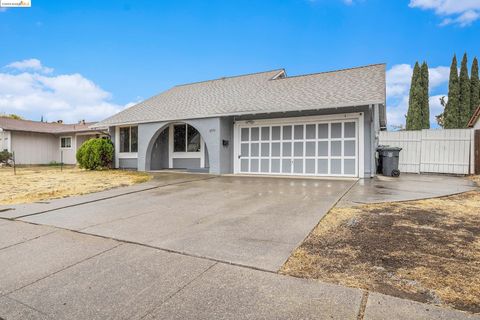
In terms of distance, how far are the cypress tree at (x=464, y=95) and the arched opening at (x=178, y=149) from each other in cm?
2062

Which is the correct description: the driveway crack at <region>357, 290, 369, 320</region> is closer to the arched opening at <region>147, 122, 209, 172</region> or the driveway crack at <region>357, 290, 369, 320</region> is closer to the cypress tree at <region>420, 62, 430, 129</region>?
the arched opening at <region>147, 122, 209, 172</region>

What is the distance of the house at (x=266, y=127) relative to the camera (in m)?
10.6

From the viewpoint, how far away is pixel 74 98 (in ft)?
114

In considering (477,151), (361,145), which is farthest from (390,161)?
(477,151)

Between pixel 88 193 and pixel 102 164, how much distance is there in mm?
8121

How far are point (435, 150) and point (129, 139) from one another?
15.1 m

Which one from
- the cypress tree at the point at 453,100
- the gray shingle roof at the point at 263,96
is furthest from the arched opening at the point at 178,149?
the cypress tree at the point at 453,100

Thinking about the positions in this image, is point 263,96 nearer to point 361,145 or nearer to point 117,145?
point 361,145

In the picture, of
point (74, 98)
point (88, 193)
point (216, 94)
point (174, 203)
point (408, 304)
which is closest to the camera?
point (408, 304)

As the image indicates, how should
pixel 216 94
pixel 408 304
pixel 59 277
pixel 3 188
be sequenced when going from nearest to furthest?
pixel 408 304, pixel 59 277, pixel 3 188, pixel 216 94

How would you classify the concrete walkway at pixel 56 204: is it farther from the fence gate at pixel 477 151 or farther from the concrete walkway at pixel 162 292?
the fence gate at pixel 477 151

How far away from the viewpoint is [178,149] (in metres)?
14.8

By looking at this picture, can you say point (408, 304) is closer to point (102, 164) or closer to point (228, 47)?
point (102, 164)

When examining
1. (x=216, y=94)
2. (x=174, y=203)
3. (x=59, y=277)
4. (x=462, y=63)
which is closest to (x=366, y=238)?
(x=59, y=277)
